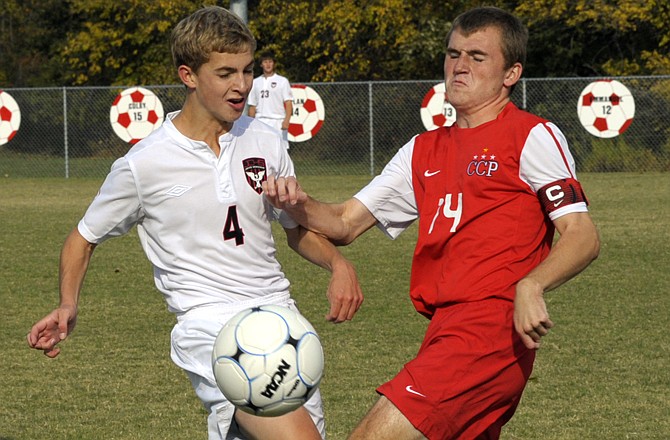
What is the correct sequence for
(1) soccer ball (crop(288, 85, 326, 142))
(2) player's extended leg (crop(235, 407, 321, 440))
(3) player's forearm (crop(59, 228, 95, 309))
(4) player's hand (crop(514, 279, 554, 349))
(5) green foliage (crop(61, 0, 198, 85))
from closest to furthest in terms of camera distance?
(4) player's hand (crop(514, 279, 554, 349)), (2) player's extended leg (crop(235, 407, 321, 440)), (3) player's forearm (crop(59, 228, 95, 309)), (1) soccer ball (crop(288, 85, 326, 142)), (5) green foliage (crop(61, 0, 198, 85))

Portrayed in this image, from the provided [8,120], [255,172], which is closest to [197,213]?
[255,172]

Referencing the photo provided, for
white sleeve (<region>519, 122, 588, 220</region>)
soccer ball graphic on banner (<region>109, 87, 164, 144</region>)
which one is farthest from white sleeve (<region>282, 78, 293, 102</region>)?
white sleeve (<region>519, 122, 588, 220</region>)

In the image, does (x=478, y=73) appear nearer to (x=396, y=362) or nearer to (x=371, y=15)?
(x=396, y=362)

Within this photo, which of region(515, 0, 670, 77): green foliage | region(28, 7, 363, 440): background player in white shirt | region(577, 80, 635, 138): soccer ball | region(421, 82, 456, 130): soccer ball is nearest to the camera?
region(28, 7, 363, 440): background player in white shirt

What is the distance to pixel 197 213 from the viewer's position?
12.6 ft

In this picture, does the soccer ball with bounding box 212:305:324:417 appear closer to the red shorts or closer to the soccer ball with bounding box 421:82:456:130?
the red shorts

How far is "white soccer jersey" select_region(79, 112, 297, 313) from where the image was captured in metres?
3.83

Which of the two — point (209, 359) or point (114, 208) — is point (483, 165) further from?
point (114, 208)

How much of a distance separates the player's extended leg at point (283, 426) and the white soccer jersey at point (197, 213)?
1.41ft

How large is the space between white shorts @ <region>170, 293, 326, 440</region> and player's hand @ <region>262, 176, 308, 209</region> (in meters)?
0.36

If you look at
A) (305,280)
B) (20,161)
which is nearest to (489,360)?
(305,280)

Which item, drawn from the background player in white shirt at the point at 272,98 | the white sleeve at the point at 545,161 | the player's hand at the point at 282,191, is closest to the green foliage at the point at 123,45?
the background player in white shirt at the point at 272,98

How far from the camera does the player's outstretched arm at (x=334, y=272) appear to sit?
12.5 feet

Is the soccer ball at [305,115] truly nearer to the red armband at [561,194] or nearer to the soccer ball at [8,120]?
the soccer ball at [8,120]
